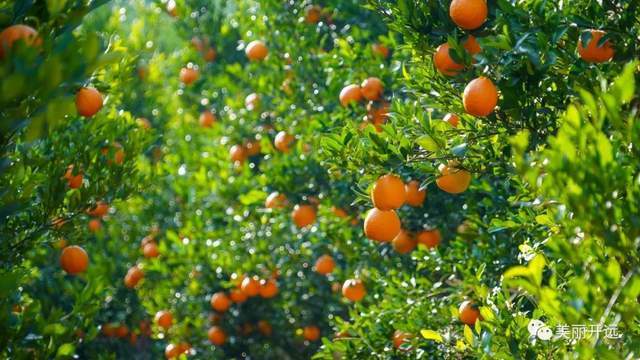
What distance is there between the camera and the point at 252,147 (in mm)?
5781

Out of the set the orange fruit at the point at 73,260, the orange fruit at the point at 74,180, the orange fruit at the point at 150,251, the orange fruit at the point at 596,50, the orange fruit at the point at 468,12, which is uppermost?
the orange fruit at the point at 468,12

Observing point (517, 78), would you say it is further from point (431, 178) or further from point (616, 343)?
point (616, 343)

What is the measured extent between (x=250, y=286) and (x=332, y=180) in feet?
3.51

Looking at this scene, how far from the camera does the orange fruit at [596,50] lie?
7.54 ft

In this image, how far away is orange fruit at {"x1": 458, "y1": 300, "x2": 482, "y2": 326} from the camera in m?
2.99

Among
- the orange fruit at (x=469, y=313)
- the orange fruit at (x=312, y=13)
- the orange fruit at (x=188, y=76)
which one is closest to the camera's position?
the orange fruit at (x=469, y=313)

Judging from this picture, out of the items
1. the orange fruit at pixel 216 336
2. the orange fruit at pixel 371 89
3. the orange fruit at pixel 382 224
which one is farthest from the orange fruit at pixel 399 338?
the orange fruit at pixel 216 336

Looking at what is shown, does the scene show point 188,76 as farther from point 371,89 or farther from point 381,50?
point 371,89

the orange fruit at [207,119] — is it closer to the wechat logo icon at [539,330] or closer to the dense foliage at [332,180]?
the dense foliage at [332,180]

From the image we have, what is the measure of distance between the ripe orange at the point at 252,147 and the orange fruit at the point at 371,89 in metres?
1.95

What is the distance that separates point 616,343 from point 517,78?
2.83ft

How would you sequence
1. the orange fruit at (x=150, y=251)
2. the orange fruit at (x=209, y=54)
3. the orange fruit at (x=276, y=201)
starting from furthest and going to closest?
1. the orange fruit at (x=209, y=54)
2. the orange fruit at (x=150, y=251)
3. the orange fruit at (x=276, y=201)

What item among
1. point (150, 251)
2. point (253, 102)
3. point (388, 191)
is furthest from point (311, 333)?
point (388, 191)

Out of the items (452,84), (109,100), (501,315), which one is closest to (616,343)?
(501,315)
